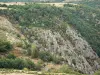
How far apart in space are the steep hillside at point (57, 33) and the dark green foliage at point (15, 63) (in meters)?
9.09

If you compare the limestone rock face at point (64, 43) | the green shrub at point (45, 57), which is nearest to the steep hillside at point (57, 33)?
the limestone rock face at point (64, 43)

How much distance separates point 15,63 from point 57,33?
4916 cm

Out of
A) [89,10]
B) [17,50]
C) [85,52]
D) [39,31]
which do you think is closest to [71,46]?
[85,52]

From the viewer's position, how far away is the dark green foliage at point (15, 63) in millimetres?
48031

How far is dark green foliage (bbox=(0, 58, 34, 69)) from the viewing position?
158ft

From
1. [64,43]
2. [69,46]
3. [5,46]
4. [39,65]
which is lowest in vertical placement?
[69,46]

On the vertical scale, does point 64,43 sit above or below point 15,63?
below

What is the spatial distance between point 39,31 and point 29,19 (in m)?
7.08

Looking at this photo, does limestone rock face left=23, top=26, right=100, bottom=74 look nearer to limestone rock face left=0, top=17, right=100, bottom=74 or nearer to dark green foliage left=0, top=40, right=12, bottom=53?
limestone rock face left=0, top=17, right=100, bottom=74

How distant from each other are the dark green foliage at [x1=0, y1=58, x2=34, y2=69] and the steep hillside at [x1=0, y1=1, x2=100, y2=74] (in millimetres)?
9094

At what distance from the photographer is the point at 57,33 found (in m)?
97.6

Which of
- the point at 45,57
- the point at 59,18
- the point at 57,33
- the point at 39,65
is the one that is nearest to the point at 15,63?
the point at 39,65

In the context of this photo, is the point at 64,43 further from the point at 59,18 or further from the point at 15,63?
the point at 15,63

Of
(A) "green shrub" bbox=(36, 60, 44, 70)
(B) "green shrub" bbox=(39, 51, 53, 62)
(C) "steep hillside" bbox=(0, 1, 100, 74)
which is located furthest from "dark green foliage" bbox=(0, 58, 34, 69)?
(C) "steep hillside" bbox=(0, 1, 100, 74)
